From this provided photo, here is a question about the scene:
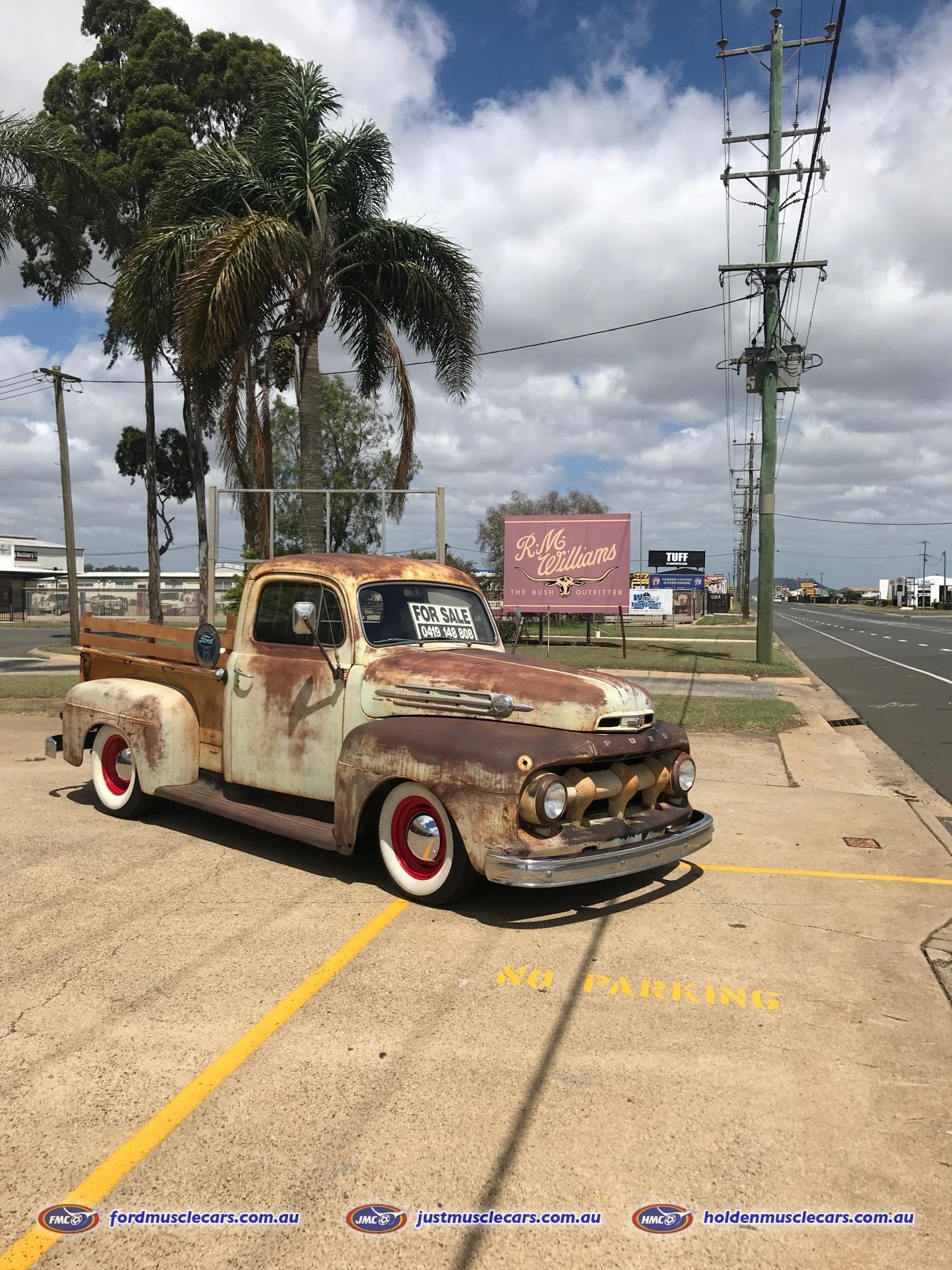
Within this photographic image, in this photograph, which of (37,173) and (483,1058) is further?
(37,173)

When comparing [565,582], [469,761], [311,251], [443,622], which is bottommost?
[469,761]

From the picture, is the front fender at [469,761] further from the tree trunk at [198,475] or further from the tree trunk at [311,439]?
the tree trunk at [198,475]

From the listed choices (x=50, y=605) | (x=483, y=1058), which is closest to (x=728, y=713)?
(x=483, y=1058)

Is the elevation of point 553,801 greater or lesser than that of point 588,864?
greater

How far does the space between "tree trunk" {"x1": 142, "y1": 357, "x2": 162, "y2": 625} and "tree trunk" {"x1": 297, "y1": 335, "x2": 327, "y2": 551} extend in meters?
12.8

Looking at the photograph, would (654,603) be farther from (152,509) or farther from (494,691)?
(494,691)

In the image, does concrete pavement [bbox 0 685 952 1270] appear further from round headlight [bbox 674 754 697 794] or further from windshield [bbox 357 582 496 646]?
windshield [bbox 357 582 496 646]

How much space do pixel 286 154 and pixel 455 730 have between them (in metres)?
12.3

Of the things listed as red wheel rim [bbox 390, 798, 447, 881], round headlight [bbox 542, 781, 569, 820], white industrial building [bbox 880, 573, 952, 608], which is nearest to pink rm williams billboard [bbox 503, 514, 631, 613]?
red wheel rim [bbox 390, 798, 447, 881]

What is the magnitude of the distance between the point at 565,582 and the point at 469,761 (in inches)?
707

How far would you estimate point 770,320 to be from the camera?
71.9 feet

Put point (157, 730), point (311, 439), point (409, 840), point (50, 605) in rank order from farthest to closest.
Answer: point (50, 605) → point (311, 439) → point (157, 730) → point (409, 840)

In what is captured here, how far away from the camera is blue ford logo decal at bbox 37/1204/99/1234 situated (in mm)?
2502

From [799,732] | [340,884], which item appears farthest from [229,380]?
[340,884]
